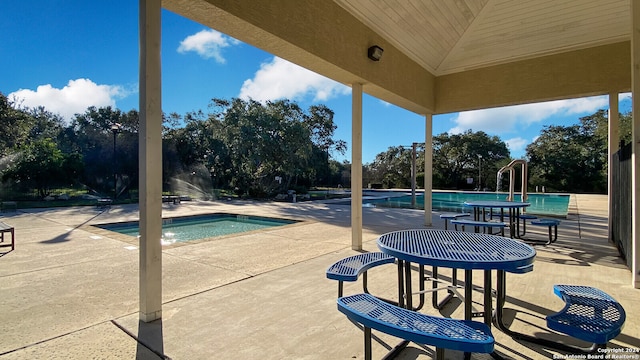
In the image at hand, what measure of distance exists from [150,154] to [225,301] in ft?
4.61

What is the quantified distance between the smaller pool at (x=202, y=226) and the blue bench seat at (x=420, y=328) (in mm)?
6412

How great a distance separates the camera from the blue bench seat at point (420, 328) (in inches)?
47.1

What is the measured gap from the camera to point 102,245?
5293 mm

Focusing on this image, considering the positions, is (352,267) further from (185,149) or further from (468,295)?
(185,149)

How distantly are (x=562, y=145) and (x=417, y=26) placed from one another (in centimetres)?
2555

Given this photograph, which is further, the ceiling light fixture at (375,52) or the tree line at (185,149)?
the tree line at (185,149)

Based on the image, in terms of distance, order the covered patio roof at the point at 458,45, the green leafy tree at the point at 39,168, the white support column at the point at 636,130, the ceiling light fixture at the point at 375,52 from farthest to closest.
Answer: the green leafy tree at the point at 39,168
the ceiling light fixture at the point at 375,52
the covered patio roof at the point at 458,45
the white support column at the point at 636,130

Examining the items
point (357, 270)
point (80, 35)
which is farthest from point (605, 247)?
point (80, 35)

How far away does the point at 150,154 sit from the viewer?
7.80ft

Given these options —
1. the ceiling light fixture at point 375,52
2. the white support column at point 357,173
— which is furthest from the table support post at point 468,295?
the ceiling light fixture at point 375,52

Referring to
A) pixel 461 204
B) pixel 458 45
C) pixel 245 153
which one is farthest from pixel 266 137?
pixel 458 45

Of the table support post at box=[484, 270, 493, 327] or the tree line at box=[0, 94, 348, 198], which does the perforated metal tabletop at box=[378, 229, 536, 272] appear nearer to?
the table support post at box=[484, 270, 493, 327]

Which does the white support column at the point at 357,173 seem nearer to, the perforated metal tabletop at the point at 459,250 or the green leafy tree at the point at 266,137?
the perforated metal tabletop at the point at 459,250

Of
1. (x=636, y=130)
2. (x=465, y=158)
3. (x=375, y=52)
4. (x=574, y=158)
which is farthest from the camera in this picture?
(x=465, y=158)
